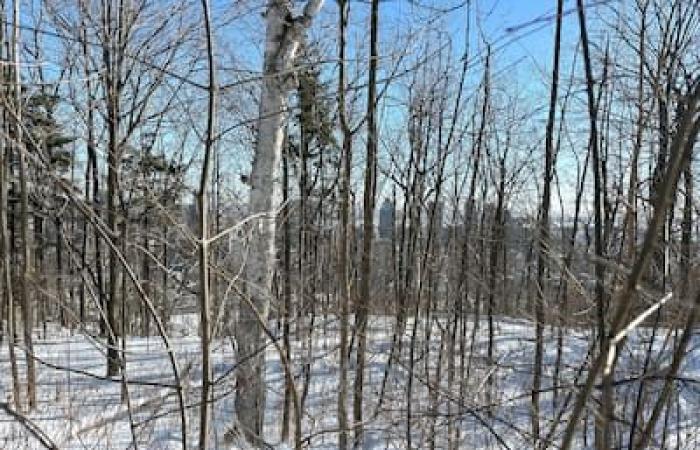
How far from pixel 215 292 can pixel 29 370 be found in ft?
14.5

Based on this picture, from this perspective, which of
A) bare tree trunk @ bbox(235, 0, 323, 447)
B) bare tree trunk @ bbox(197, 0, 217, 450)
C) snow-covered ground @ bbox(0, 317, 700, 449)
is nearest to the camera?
bare tree trunk @ bbox(197, 0, 217, 450)

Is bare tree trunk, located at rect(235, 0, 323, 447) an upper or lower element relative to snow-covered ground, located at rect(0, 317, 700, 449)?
upper

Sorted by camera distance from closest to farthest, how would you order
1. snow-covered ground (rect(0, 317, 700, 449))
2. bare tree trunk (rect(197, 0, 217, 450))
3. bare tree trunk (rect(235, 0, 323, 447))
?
bare tree trunk (rect(197, 0, 217, 450)) < snow-covered ground (rect(0, 317, 700, 449)) < bare tree trunk (rect(235, 0, 323, 447))

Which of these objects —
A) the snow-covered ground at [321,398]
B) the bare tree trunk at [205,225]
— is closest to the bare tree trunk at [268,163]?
the snow-covered ground at [321,398]

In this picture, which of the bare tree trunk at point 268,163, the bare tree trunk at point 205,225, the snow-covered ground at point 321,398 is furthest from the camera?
the bare tree trunk at point 268,163

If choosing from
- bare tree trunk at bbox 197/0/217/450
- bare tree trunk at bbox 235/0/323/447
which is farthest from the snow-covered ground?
bare tree trunk at bbox 197/0/217/450

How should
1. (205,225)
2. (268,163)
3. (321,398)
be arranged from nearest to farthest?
(205,225)
(268,163)
(321,398)

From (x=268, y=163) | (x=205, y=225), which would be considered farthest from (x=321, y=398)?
(x=205, y=225)

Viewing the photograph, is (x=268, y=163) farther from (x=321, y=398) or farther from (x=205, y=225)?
(x=205, y=225)

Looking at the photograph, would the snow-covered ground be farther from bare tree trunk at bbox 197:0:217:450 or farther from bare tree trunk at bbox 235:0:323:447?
bare tree trunk at bbox 197:0:217:450

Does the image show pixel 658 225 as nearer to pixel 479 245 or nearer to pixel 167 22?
pixel 167 22

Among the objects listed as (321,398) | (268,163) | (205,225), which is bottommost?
(321,398)

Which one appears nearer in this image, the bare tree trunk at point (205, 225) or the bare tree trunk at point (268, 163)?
the bare tree trunk at point (205, 225)

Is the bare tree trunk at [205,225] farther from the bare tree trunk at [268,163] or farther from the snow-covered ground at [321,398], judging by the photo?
the bare tree trunk at [268,163]
